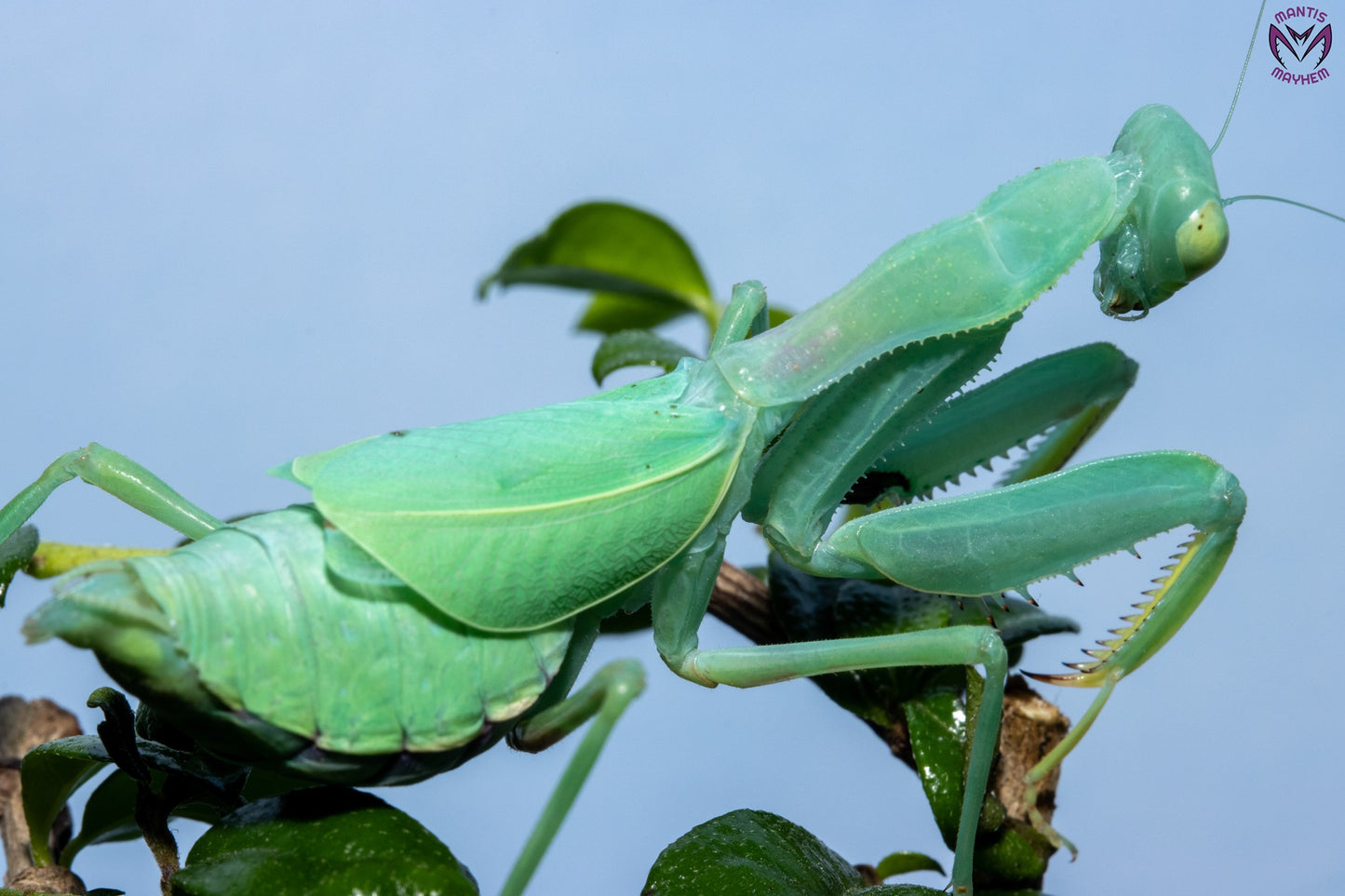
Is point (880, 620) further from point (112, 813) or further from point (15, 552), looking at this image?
point (15, 552)

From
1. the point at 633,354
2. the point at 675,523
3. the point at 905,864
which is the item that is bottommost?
the point at 905,864

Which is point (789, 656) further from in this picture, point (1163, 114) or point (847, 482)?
point (1163, 114)

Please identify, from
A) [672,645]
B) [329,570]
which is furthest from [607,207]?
[329,570]

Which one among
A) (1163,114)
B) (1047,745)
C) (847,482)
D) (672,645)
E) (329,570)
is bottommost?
(1047,745)

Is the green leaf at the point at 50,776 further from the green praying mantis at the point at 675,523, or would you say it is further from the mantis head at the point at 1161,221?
the mantis head at the point at 1161,221

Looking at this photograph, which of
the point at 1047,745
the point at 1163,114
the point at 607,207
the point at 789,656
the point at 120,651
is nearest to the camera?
the point at 120,651


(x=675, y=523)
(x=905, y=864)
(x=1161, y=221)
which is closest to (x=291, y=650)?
(x=675, y=523)

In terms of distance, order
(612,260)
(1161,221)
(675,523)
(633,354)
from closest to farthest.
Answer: (675,523), (1161,221), (633,354), (612,260)
